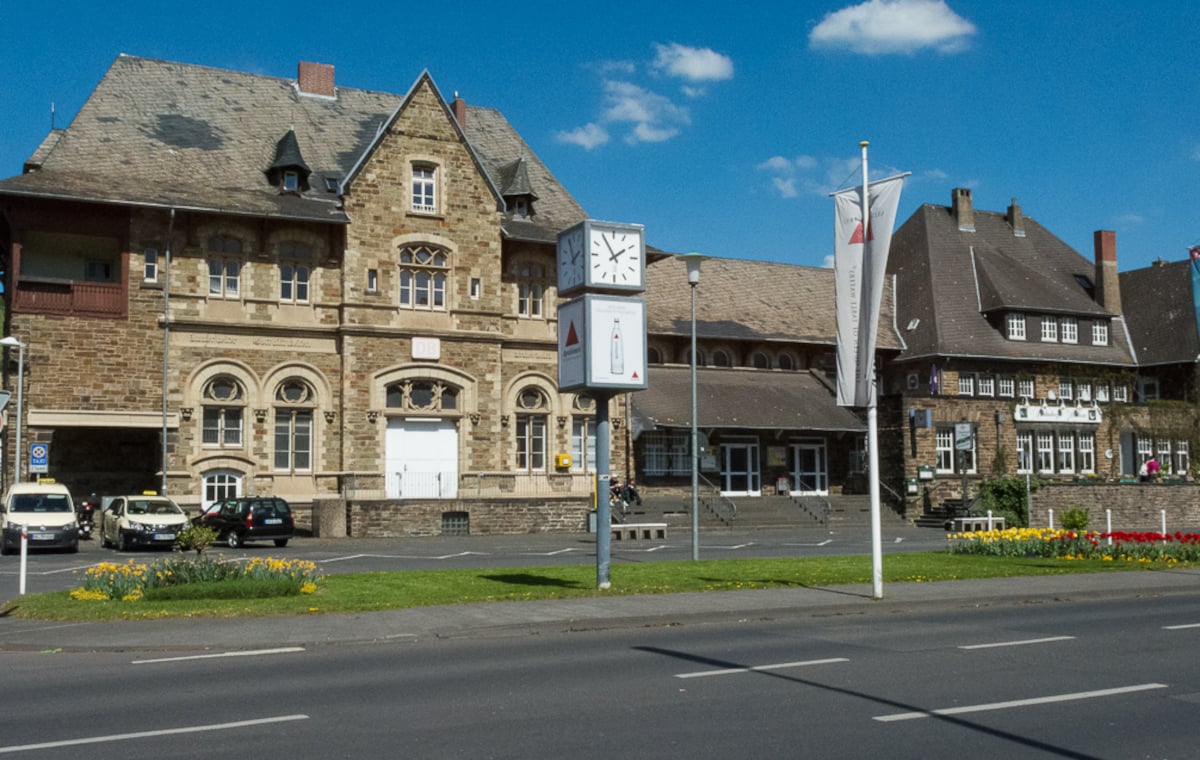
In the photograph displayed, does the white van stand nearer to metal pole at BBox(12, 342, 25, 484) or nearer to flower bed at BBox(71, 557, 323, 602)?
metal pole at BBox(12, 342, 25, 484)

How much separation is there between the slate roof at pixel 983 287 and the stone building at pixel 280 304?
65.3 feet

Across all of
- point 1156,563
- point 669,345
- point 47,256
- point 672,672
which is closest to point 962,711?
point 672,672

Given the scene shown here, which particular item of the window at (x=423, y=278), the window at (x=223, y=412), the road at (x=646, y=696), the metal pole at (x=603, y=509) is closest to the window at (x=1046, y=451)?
the window at (x=423, y=278)

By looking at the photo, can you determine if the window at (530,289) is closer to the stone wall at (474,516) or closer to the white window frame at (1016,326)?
the stone wall at (474,516)

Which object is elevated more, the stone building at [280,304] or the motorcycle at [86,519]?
the stone building at [280,304]

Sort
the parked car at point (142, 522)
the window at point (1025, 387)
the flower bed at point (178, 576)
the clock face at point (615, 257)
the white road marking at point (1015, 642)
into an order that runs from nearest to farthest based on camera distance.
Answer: the white road marking at point (1015, 642), the flower bed at point (178, 576), the clock face at point (615, 257), the parked car at point (142, 522), the window at point (1025, 387)

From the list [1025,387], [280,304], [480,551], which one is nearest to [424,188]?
[280,304]

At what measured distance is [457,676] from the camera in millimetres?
11109

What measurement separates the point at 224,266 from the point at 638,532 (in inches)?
627

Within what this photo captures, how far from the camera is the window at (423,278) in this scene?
4191 cm

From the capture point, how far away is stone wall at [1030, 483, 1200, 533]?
159ft

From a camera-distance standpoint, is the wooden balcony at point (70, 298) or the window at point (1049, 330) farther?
the window at point (1049, 330)

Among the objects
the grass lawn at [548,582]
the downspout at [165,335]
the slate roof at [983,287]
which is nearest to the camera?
the grass lawn at [548,582]

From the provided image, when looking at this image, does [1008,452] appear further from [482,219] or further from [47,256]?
[47,256]
